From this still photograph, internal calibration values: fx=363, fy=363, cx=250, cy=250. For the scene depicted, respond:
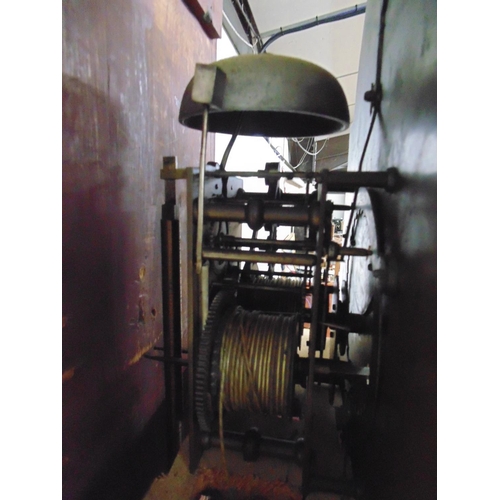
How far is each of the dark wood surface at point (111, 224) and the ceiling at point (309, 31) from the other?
145cm

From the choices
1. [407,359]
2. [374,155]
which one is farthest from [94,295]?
[374,155]

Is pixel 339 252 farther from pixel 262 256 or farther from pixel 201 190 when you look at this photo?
pixel 201 190

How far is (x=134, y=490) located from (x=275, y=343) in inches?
40.4

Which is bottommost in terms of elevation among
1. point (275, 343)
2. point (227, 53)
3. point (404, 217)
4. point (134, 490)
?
point (134, 490)

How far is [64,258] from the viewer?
3.24ft

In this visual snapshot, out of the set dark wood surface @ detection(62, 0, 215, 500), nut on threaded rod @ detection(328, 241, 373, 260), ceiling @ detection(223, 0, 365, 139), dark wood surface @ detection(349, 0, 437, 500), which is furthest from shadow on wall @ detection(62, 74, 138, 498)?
ceiling @ detection(223, 0, 365, 139)

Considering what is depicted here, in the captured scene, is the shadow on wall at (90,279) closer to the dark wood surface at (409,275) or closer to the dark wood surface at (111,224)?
the dark wood surface at (111,224)

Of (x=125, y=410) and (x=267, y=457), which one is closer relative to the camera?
(x=267, y=457)

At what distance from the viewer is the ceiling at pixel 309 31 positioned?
2879 mm

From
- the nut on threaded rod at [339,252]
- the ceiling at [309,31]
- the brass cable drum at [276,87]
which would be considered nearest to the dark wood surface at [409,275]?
the nut on threaded rod at [339,252]

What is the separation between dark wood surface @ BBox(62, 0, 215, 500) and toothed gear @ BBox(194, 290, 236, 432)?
1.25 ft

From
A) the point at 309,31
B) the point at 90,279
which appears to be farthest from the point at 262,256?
the point at 309,31

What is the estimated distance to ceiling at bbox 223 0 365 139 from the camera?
2.88 m

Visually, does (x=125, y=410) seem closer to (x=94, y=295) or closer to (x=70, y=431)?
(x=70, y=431)
